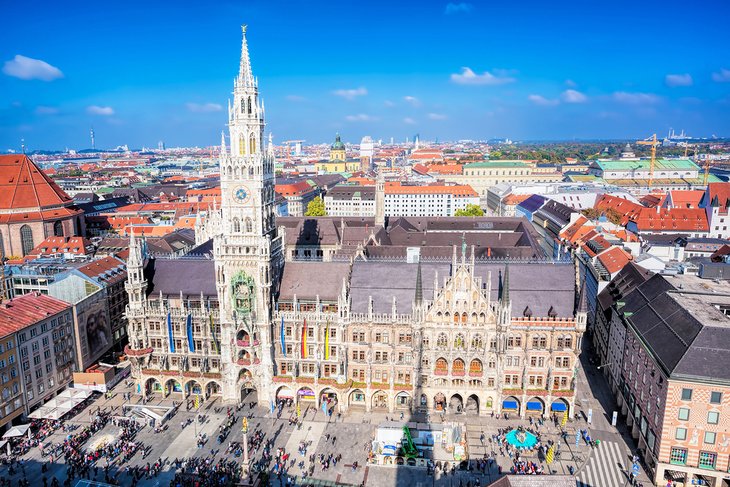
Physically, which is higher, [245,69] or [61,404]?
[245,69]

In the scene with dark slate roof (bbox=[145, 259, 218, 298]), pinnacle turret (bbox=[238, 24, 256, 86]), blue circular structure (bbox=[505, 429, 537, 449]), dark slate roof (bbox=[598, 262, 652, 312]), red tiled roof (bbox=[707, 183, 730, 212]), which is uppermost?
pinnacle turret (bbox=[238, 24, 256, 86])

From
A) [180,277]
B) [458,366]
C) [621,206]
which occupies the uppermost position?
[621,206]

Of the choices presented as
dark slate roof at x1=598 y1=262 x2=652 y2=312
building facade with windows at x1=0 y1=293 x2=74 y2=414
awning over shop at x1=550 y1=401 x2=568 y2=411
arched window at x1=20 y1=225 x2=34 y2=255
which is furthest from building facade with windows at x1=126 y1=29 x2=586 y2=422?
arched window at x1=20 y1=225 x2=34 y2=255

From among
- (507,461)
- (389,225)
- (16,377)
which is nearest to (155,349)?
(16,377)

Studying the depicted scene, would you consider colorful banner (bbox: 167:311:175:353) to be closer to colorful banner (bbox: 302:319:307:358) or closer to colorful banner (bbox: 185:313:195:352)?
colorful banner (bbox: 185:313:195:352)

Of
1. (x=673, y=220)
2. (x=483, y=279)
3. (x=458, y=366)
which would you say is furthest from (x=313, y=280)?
(x=673, y=220)

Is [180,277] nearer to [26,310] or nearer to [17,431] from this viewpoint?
[26,310]
